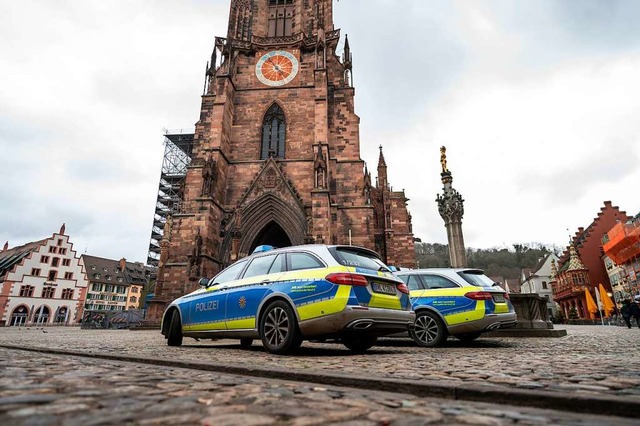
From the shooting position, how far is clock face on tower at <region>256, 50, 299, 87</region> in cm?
2438

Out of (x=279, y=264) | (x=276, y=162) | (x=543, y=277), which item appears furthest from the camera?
(x=543, y=277)

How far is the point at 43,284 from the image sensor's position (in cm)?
4388

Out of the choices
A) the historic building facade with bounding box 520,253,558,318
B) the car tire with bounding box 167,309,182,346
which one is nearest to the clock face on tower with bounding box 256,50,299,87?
the car tire with bounding box 167,309,182,346

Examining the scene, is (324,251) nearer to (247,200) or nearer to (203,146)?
(247,200)

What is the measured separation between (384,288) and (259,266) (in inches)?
80.6

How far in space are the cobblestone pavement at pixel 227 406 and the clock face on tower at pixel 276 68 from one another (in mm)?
23923

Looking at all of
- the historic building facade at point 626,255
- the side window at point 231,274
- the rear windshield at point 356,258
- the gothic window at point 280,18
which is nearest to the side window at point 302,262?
the rear windshield at point 356,258

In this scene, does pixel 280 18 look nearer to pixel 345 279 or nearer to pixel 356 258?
pixel 356 258

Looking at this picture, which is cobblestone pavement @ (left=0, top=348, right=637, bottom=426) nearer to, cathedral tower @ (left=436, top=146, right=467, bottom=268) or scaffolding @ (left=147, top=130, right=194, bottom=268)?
cathedral tower @ (left=436, top=146, right=467, bottom=268)

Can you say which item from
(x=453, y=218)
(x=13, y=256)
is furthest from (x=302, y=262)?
(x=13, y=256)

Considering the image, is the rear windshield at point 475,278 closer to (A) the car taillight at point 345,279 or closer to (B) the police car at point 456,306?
(B) the police car at point 456,306

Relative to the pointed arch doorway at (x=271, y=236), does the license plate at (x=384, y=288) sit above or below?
below

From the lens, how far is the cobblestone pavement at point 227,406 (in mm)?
1486

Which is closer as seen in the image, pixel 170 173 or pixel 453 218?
pixel 453 218
